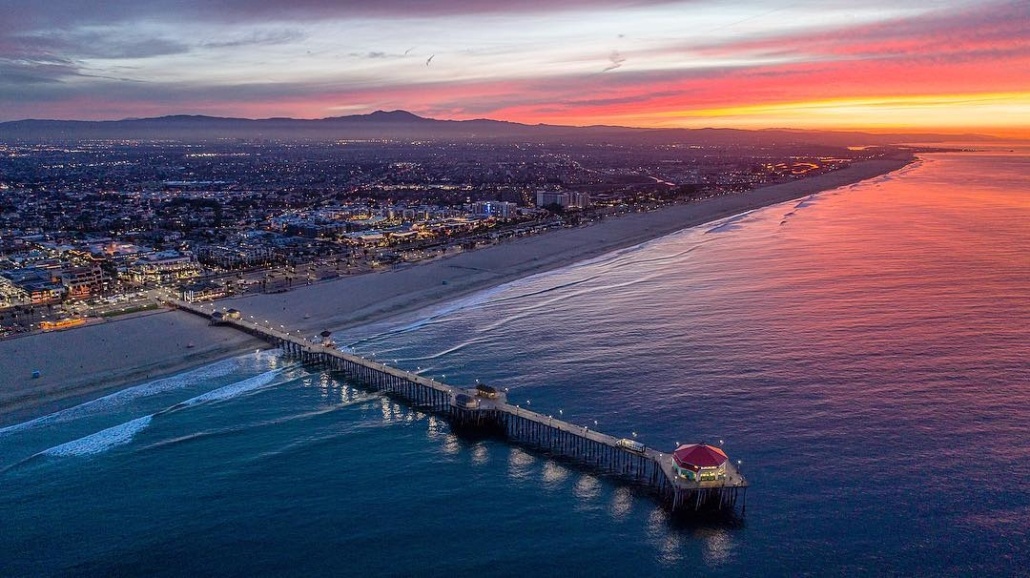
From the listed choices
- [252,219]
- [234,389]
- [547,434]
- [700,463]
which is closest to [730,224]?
[252,219]

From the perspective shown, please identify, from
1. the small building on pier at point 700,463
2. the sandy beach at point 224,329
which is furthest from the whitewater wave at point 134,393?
the small building on pier at point 700,463

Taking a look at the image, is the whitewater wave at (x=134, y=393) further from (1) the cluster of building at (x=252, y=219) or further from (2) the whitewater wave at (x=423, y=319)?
(1) the cluster of building at (x=252, y=219)

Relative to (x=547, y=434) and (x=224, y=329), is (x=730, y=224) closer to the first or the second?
(x=224, y=329)

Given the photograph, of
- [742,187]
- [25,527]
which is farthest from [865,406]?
[742,187]

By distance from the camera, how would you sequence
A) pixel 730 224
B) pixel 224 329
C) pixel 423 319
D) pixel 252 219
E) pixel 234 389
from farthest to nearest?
pixel 252 219 < pixel 730 224 < pixel 423 319 < pixel 224 329 < pixel 234 389

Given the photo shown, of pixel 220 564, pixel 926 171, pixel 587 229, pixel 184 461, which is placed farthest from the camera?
pixel 926 171

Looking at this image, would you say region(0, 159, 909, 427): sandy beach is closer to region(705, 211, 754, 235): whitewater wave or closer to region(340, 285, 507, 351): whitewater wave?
region(340, 285, 507, 351): whitewater wave

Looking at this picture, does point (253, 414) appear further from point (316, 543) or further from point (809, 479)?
point (809, 479)
